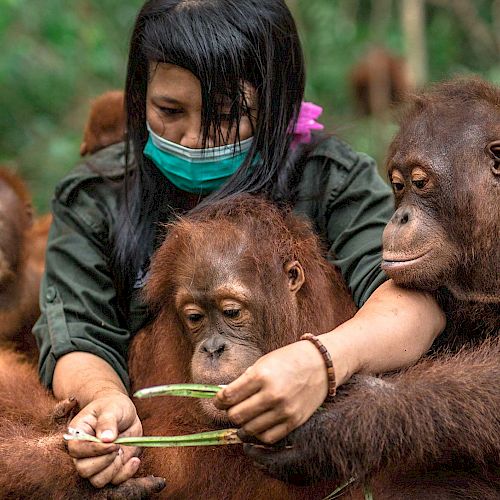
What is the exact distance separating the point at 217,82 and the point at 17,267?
1.80 m

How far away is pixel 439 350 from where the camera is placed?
3385 millimetres

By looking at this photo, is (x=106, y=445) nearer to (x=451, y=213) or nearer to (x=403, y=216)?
(x=403, y=216)

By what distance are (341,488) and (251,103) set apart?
137cm

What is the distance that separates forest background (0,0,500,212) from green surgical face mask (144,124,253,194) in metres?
3.05

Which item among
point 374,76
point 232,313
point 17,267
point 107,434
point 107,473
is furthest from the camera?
point 374,76

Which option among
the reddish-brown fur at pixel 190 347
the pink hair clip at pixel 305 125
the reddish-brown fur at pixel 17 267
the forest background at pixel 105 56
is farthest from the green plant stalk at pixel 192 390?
the forest background at pixel 105 56

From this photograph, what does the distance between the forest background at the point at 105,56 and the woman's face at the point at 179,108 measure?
3158 mm

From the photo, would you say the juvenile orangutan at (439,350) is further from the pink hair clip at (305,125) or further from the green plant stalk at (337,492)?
the pink hair clip at (305,125)

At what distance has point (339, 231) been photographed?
12.5ft

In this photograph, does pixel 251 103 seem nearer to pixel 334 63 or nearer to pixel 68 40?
pixel 68 40

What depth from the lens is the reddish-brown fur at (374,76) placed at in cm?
938

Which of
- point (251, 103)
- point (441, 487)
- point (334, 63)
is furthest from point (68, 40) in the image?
point (441, 487)

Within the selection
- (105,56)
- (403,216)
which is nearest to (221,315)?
(403,216)

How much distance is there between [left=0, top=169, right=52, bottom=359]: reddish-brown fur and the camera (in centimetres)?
475
